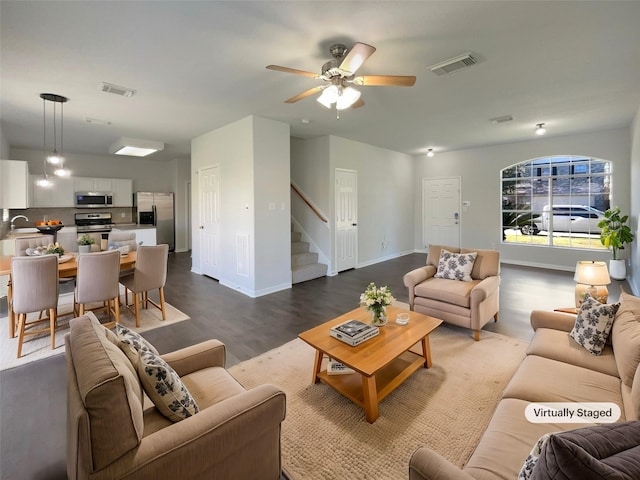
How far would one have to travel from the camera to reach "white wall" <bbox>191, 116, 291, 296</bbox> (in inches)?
190

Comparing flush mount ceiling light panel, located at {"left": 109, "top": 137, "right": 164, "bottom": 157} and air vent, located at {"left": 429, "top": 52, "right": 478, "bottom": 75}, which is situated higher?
flush mount ceiling light panel, located at {"left": 109, "top": 137, "right": 164, "bottom": 157}

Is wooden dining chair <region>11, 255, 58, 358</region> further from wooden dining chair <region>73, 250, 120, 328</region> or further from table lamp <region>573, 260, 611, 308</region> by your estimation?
table lamp <region>573, 260, 611, 308</region>

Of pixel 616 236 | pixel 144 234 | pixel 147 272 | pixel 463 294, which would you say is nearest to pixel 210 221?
pixel 147 272

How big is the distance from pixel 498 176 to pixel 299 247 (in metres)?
5.10

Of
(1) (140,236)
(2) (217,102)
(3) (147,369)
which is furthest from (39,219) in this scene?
(3) (147,369)

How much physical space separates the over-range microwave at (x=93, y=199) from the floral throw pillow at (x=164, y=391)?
8.09 metres

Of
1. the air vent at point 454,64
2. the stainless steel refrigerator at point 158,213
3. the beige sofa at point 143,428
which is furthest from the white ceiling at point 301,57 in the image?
the stainless steel refrigerator at point 158,213

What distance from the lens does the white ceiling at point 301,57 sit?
2236 millimetres

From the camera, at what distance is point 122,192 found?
26.8 ft

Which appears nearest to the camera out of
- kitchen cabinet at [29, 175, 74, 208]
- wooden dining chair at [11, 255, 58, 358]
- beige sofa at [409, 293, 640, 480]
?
beige sofa at [409, 293, 640, 480]

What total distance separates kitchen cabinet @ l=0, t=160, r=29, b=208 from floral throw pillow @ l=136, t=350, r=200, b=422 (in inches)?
223

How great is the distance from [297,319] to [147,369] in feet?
8.58

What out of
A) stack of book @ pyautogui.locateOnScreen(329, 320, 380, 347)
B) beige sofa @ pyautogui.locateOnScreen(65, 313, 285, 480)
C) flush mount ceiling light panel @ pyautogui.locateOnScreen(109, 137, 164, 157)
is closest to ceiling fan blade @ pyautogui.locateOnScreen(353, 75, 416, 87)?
stack of book @ pyautogui.locateOnScreen(329, 320, 380, 347)

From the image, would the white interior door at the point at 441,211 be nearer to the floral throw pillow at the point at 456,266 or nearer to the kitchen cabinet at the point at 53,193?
the floral throw pillow at the point at 456,266
